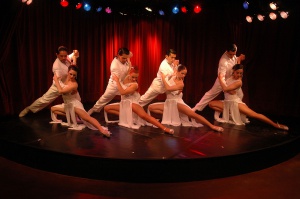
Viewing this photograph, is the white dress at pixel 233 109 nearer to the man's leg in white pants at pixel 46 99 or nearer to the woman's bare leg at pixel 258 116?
the woman's bare leg at pixel 258 116

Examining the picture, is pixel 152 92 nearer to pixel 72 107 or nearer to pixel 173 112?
pixel 173 112

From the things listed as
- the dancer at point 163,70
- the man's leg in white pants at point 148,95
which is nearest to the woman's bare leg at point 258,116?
the dancer at point 163,70

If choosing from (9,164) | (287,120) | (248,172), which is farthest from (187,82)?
(9,164)

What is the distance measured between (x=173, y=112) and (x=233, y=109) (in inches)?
36.1

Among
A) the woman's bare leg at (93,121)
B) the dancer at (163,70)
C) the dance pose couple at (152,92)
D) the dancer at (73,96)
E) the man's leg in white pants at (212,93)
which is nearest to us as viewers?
the woman's bare leg at (93,121)

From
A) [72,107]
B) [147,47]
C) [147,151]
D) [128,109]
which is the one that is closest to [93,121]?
[72,107]

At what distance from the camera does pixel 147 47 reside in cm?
775

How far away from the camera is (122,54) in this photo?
4.44 m

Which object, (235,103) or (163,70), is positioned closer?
(235,103)

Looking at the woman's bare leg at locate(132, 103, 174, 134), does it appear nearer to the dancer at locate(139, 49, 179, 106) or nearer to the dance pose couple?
the dance pose couple

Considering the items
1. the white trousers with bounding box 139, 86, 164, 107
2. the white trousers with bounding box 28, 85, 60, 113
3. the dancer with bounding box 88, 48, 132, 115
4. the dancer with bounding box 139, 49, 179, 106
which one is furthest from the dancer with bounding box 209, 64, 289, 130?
the white trousers with bounding box 28, 85, 60, 113

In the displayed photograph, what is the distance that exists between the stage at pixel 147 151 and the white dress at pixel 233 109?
40 centimetres

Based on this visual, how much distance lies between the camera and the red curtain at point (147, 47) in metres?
5.53

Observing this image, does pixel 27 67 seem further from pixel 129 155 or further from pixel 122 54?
pixel 129 155
